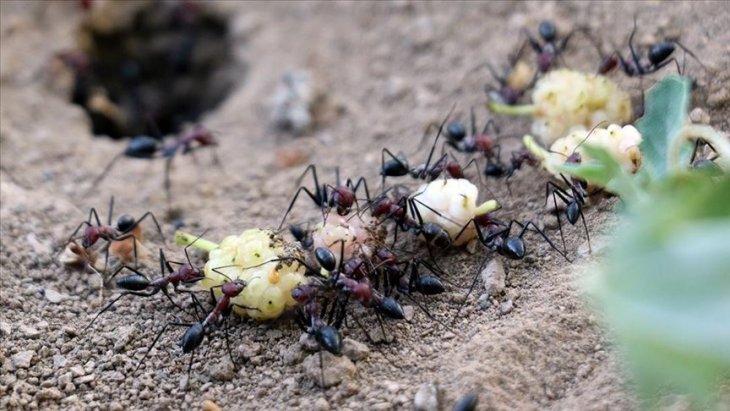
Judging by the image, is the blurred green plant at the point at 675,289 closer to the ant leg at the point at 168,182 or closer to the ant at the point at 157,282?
the ant at the point at 157,282

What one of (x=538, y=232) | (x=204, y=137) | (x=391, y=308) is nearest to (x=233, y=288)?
(x=391, y=308)

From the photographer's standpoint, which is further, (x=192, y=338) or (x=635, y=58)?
(x=635, y=58)

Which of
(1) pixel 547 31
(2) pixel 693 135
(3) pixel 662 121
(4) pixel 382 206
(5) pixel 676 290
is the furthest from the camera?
(1) pixel 547 31

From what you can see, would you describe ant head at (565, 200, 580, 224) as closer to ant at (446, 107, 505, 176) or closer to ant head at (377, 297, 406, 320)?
ant at (446, 107, 505, 176)

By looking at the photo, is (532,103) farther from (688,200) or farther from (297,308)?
(688,200)

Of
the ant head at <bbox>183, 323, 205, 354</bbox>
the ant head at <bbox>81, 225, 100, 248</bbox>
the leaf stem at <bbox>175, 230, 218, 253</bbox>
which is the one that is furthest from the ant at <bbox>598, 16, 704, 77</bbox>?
the ant head at <bbox>81, 225, 100, 248</bbox>

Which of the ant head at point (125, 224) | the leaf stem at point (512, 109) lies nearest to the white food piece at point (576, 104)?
the leaf stem at point (512, 109)

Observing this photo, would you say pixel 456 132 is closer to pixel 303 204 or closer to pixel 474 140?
pixel 474 140

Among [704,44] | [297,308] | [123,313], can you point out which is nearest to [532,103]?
[704,44]
